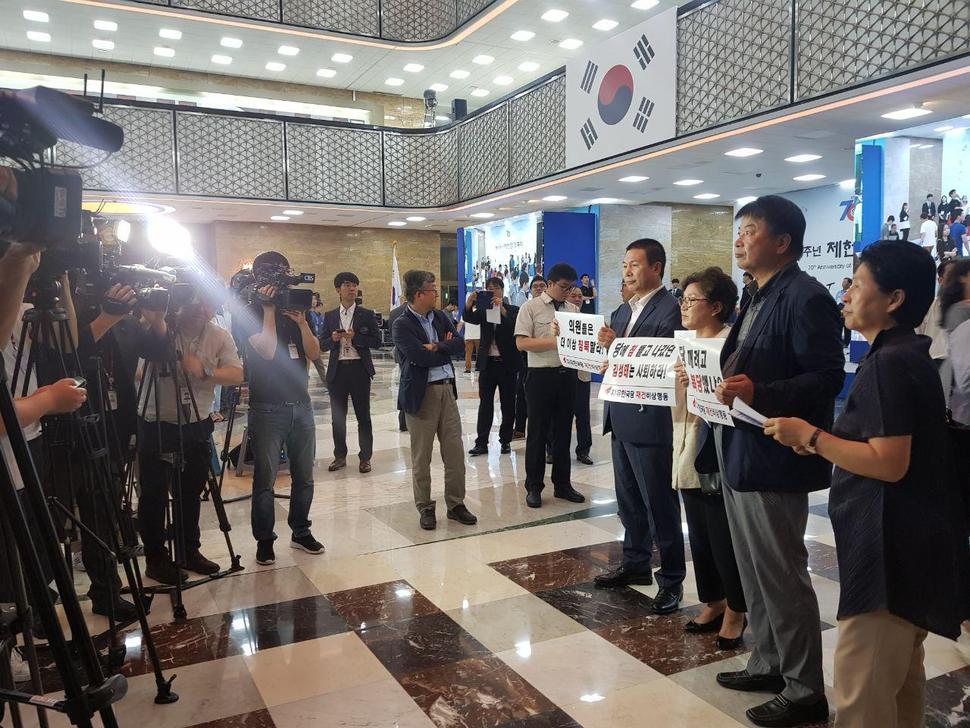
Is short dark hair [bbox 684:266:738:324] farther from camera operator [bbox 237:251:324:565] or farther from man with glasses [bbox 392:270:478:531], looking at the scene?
camera operator [bbox 237:251:324:565]

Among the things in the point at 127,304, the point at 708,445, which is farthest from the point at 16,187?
the point at 708,445

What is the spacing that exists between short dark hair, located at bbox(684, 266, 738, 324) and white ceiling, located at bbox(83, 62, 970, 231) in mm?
3967

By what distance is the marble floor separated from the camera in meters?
2.45

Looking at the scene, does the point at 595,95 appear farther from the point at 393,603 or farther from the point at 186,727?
the point at 186,727

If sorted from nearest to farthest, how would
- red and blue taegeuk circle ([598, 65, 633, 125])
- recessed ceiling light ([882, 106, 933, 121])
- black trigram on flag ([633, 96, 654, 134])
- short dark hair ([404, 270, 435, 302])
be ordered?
short dark hair ([404, 270, 435, 302]) < recessed ceiling light ([882, 106, 933, 121]) < black trigram on flag ([633, 96, 654, 134]) < red and blue taegeuk circle ([598, 65, 633, 125])

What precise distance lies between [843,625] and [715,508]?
106cm

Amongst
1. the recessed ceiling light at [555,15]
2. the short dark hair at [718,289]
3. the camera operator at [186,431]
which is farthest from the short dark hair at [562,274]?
the recessed ceiling light at [555,15]

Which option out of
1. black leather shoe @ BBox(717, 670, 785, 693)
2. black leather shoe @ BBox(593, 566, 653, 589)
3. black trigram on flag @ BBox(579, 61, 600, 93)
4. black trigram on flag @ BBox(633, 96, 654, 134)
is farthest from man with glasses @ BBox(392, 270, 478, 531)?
black trigram on flag @ BBox(579, 61, 600, 93)

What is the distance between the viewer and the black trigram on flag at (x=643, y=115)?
8227 millimetres

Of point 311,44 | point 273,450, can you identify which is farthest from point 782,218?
point 311,44

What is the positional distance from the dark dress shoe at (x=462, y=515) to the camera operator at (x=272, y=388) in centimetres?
104

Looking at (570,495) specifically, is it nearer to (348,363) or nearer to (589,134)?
(348,363)

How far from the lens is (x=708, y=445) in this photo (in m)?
2.71

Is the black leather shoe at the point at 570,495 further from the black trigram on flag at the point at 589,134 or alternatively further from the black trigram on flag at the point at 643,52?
the black trigram on flag at the point at 643,52
